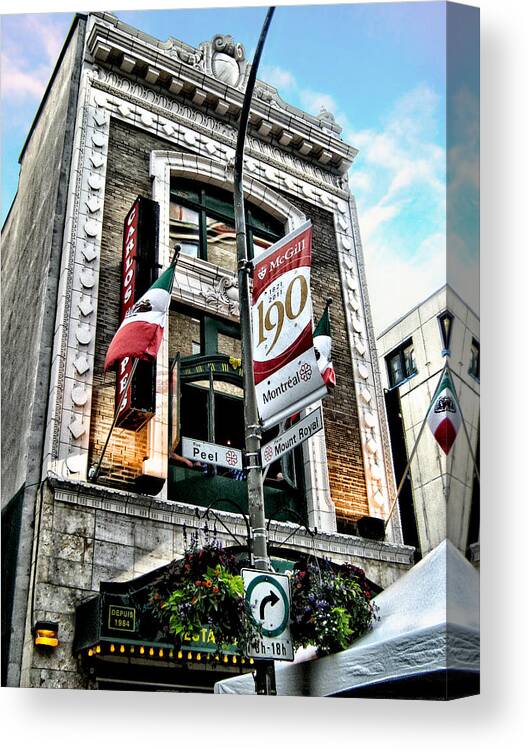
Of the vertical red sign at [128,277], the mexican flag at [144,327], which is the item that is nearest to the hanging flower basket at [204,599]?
the vertical red sign at [128,277]

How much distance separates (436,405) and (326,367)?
1.94 meters

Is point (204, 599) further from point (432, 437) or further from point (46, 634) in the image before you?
point (432, 437)

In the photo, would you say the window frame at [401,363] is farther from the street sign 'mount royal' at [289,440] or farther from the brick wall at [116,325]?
the street sign 'mount royal' at [289,440]

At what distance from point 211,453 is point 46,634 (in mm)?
3167

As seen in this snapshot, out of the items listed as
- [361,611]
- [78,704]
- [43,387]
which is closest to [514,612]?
[361,611]

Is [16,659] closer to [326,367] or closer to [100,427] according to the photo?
[100,427]

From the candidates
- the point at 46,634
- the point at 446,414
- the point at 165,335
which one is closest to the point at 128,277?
the point at 165,335

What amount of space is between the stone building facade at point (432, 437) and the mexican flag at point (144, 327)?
10.2 feet

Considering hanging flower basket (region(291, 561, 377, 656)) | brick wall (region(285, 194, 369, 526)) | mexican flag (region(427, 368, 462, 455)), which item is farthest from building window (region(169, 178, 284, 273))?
hanging flower basket (region(291, 561, 377, 656))

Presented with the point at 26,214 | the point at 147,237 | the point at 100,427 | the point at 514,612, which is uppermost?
the point at 26,214

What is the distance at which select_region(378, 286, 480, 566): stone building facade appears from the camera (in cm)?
1014

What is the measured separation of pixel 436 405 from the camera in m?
10.7

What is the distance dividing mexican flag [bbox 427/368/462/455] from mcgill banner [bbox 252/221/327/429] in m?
2.16

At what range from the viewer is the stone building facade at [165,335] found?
10.7 metres
